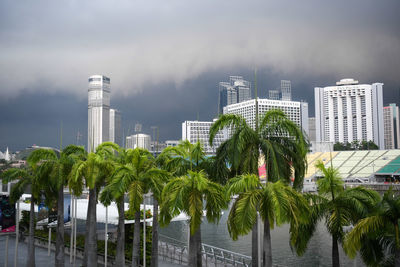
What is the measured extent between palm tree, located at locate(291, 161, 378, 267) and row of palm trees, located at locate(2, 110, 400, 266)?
0.03m

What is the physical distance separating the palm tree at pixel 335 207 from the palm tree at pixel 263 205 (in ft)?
3.81

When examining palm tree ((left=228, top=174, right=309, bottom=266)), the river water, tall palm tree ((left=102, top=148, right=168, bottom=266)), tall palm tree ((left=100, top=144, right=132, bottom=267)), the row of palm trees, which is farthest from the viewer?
the river water

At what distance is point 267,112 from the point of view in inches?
501

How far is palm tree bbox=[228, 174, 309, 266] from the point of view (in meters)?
9.69

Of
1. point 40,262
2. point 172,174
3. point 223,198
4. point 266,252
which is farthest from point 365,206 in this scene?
point 40,262

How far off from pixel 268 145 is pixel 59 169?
30.9 ft

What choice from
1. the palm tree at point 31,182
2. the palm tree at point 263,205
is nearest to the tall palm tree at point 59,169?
the palm tree at point 31,182

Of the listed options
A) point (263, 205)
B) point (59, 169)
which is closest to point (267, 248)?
point (263, 205)

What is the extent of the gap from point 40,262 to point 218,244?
14827 mm

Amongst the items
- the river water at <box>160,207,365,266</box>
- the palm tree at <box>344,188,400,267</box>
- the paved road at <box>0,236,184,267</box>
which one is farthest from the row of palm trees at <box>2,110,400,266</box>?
the river water at <box>160,207,365,266</box>

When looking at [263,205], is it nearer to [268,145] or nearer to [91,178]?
[268,145]

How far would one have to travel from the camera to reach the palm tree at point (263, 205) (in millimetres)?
9688

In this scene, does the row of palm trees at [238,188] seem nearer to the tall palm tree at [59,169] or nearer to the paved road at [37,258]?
the tall palm tree at [59,169]

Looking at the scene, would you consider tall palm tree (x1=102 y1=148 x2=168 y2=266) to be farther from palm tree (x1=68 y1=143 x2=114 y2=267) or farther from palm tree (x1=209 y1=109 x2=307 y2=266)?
palm tree (x1=209 y1=109 x2=307 y2=266)
